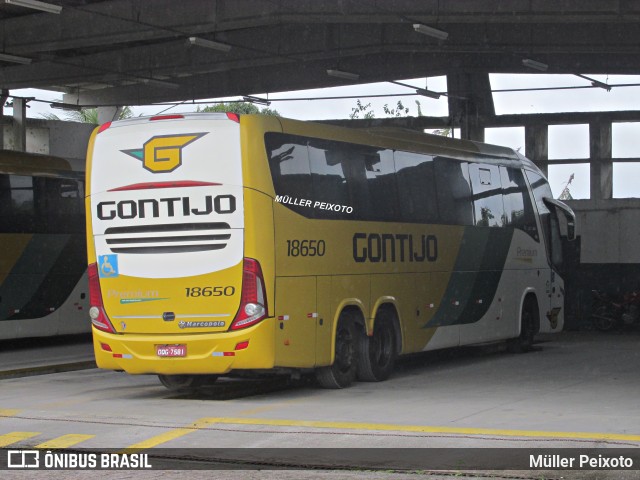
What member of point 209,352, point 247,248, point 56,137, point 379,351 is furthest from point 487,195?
point 56,137

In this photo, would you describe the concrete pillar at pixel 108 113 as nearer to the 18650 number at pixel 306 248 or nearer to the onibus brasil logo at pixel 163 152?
the 18650 number at pixel 306 248

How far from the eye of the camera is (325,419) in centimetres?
1214

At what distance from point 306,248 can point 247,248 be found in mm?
1117

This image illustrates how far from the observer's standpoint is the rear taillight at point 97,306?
46.8ft

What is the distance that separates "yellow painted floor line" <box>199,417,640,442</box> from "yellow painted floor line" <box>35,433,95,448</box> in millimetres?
1380

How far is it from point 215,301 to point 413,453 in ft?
14.1

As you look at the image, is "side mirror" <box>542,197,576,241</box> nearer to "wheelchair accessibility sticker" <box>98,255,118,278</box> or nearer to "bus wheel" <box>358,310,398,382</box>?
"bus wheel" <box>358,310,398,382</box>

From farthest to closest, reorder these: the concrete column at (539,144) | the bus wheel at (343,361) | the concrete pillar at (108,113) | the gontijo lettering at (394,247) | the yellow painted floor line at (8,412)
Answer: the concrete pillar at (108,113) → the concrete column at (539,144) → the gontijo lettering at (394,247) → the bus wheel at (343,361) → the yellow painted floor line at (8,412)

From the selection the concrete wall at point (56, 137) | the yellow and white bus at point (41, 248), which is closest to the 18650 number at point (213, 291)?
the yellow and white bus at point (41, 248)

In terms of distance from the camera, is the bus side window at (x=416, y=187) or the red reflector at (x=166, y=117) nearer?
the red reflector at (x=166, y=117)

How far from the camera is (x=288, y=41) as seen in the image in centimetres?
2745

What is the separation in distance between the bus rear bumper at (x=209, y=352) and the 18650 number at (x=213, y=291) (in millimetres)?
455

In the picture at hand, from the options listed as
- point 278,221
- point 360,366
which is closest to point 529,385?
point 360,366

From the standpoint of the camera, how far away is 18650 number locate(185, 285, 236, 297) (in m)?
13.6
